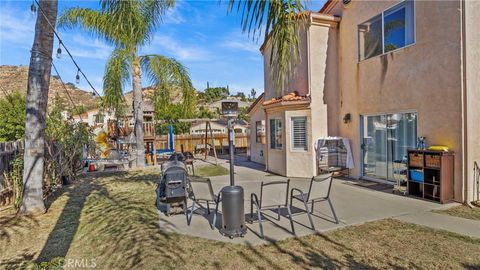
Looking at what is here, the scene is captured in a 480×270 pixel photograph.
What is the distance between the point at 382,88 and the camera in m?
8.78

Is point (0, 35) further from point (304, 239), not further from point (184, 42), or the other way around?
point (304, 239)

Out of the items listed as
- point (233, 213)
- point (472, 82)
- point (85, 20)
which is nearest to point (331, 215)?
point (233, 213)

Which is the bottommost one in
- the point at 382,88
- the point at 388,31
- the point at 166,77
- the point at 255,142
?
the point at 255,142

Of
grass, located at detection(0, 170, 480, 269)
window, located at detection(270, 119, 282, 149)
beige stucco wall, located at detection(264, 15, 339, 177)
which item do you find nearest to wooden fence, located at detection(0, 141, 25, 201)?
grass, located at detection(0, 170, 480, 269)

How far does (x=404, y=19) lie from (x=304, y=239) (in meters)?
7.13

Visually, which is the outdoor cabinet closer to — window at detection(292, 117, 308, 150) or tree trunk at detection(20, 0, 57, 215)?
window at detection(292, 117, 308, 150)

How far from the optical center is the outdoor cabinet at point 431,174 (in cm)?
667

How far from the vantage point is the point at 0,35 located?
378 inches

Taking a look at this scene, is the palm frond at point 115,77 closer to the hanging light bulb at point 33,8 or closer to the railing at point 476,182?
the hanging light bulb at point 33,8

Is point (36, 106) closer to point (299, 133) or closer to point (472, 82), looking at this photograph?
point (299, 133)

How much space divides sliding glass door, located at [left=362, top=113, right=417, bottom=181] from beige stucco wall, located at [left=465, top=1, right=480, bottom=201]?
1.38 m

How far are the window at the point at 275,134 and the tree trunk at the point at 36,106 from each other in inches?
311

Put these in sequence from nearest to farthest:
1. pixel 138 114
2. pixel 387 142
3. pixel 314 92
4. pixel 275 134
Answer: pixel 387 142, pixel 314 92, pixel 275 134, pixel 138 114

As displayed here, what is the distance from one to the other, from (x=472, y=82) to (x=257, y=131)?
10.2 metres
